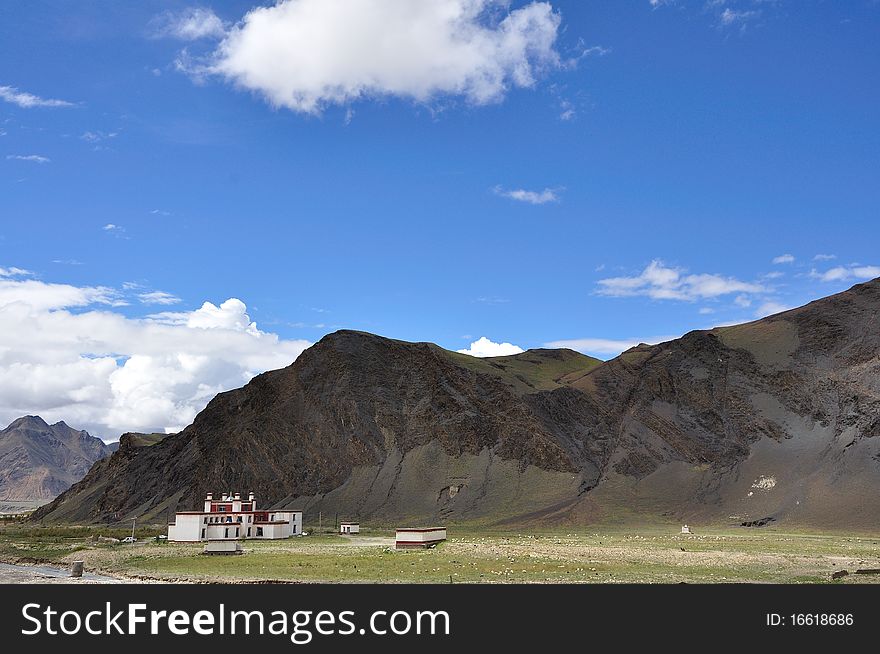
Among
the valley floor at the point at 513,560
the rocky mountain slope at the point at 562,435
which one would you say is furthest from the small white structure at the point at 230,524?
the rocky mountain slope at the point at 562,435

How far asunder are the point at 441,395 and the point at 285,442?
1151 inches

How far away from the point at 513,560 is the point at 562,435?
8583 centimetres

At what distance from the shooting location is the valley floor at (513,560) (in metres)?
44.2

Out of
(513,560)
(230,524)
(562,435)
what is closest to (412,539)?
(513,560)

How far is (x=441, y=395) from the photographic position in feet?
463

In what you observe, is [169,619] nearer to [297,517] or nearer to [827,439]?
[297,517]

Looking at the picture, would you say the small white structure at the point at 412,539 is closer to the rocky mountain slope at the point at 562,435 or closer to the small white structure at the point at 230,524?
the small white structure at the point at 230,524

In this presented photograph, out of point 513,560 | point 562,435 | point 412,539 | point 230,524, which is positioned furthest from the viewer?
point 562,435

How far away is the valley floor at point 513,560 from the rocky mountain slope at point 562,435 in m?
24.7

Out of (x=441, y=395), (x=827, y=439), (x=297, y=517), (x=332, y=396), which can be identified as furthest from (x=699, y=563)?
(x=332, y=396)

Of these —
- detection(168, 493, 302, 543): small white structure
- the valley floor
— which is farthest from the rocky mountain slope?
detection(168, 493, 302, 543): small white structure

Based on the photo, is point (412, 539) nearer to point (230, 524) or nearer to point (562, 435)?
point (230, 524)

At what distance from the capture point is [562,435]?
138m

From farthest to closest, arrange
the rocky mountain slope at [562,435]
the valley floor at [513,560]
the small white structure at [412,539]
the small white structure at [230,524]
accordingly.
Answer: the rocky mountain slope at [562,435], the small white structure at [230,524], the small white structure at [412,539], the valley floor at [513,560]
